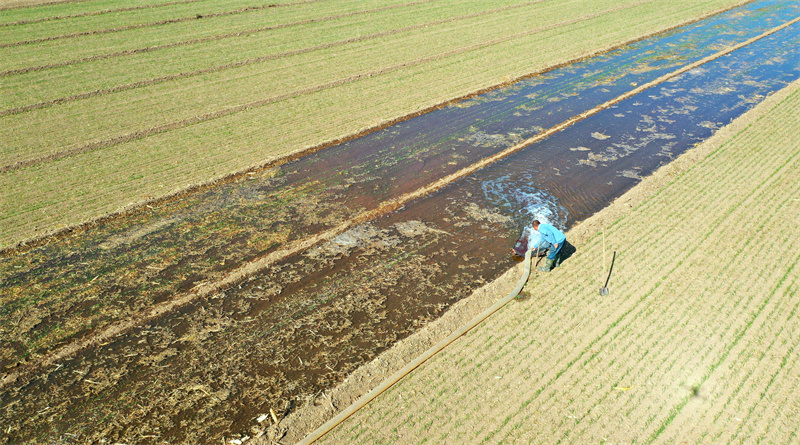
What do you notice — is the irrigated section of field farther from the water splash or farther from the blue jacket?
the blue jacket

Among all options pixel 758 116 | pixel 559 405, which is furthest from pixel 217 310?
pixel 758 116

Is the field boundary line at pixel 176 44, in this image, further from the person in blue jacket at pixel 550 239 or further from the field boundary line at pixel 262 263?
the person in blue jacket at pixel 550 239

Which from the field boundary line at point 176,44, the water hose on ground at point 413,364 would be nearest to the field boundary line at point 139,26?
the field boundary line at point 176,44

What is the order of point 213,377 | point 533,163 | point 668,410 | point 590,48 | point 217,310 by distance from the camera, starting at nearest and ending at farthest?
point 668,410, point 213,377, point 217,310, point 533,163, point 590,48

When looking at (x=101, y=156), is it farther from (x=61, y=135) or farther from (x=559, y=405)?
(x=559, y=405)

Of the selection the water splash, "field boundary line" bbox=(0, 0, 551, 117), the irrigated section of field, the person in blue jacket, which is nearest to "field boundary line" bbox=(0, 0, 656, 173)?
the irrigated section of field

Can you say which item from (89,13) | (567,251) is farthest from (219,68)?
(567,251)
